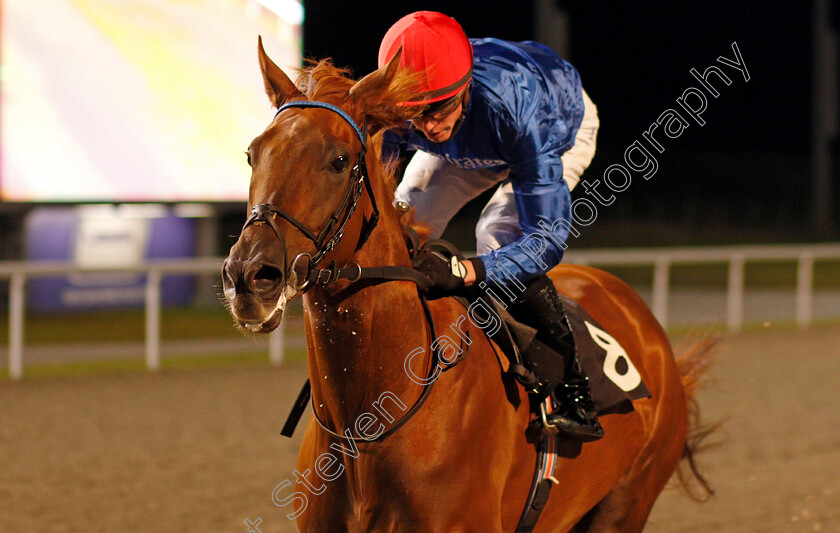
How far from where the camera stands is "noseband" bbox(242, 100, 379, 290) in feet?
4.88

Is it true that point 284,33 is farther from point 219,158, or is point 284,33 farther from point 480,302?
point 480,302

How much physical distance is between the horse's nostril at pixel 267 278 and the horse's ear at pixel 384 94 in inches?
16.1

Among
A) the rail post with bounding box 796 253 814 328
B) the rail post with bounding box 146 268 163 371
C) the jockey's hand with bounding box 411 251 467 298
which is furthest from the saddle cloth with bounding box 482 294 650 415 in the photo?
the rail post with bounding box 796 253 814 328

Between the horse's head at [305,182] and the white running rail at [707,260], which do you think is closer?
the horse's head at [305,182]

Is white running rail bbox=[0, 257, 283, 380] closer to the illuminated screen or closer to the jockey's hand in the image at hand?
the illuminated screen

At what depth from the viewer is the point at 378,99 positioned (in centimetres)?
172

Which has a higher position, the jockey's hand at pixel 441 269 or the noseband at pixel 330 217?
the noseband at pixel 330 217

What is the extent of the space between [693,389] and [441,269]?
5.27ft

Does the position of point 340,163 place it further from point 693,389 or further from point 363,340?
point 693,389

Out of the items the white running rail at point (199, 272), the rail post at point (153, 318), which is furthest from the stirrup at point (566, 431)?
the rail post at point (153, 318)

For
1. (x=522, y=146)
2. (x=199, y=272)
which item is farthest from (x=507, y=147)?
(x=199, y=272)

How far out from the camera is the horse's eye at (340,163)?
1595 millimetres

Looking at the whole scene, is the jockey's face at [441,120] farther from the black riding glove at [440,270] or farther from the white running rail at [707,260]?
the white running rail at [707,260]

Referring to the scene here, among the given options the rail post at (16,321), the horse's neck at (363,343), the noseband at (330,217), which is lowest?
the rail post at (16,321)
